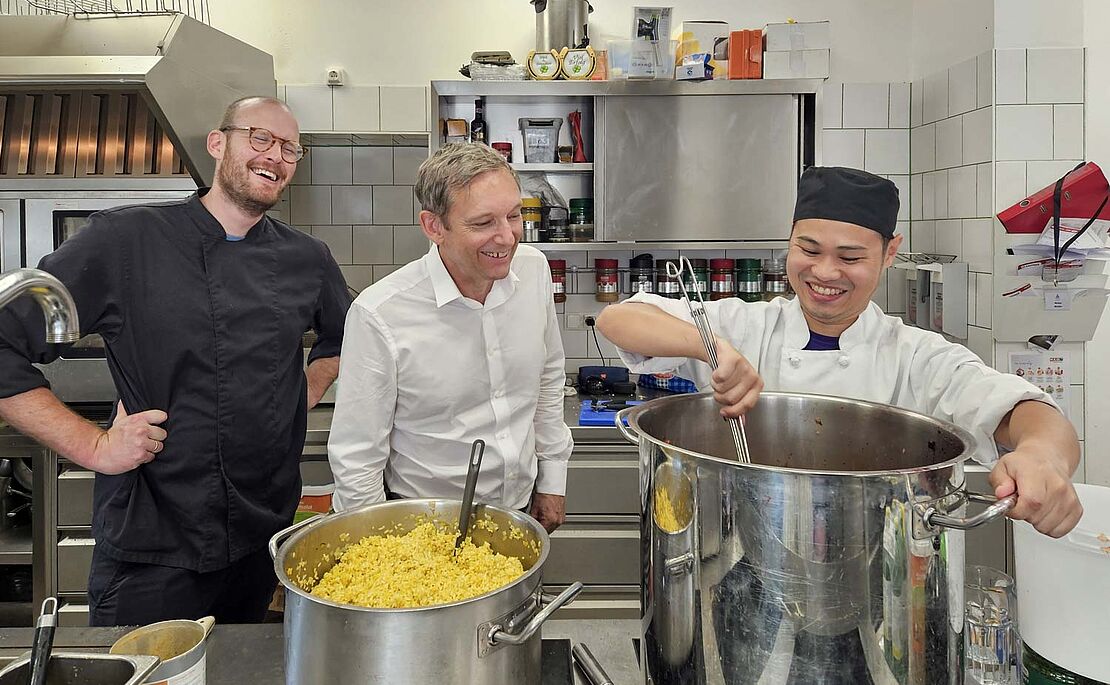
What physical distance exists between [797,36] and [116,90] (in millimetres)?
2701

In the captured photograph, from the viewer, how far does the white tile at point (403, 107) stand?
3.54 metres

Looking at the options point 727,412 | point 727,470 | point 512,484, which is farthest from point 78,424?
point 727,470

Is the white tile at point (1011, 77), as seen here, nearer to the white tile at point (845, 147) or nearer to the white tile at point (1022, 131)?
the white tile at point (1022, 131)

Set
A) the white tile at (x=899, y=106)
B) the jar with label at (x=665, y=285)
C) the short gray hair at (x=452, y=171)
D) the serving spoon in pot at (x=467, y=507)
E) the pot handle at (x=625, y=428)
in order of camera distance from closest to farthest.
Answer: the pot handle at (x=625, y=428) → the serving spoon in pot at (x=467, y=507) → the short gray hair at (x=452, y=171) → the jar with label at (x=665, y=285) → the white tile at (x=899, y=106)

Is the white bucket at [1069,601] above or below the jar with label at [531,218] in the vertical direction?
below

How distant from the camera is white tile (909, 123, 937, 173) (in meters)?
3.39

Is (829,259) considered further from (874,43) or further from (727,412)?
(874,43)

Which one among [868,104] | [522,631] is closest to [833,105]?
[868,104]

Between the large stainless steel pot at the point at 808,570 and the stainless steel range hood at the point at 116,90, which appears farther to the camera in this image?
the stainless steel range hood at the point at 116,90

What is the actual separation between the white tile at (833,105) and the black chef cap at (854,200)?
7.89ft

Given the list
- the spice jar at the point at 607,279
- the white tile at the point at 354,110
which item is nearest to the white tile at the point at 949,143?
the spice jar at the point at 607,279

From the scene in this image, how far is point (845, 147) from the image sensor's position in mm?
3660

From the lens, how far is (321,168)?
3723 mm

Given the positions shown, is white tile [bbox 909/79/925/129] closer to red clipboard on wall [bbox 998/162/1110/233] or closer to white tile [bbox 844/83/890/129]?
white tile [bbox 844/83/890/129]
